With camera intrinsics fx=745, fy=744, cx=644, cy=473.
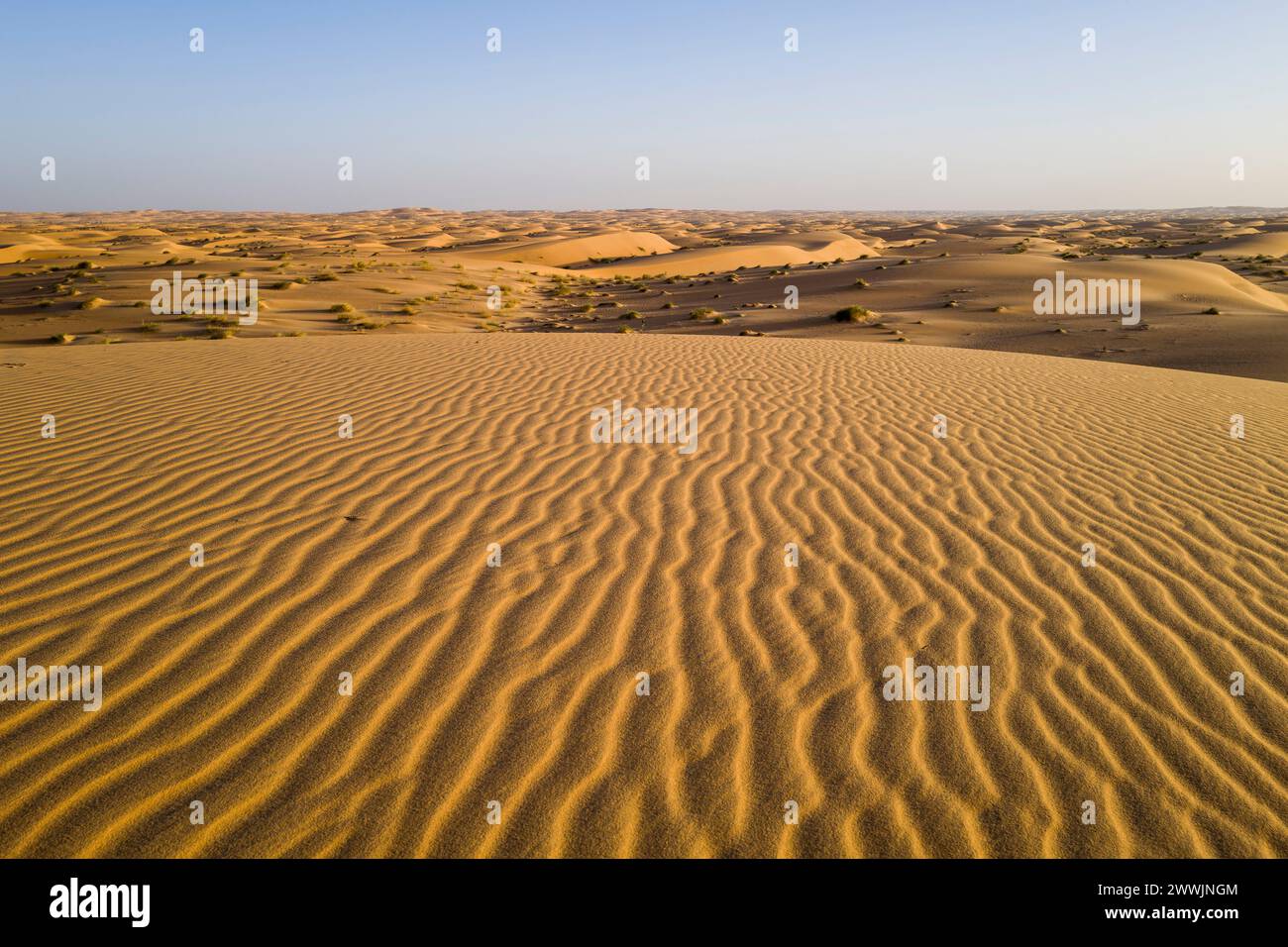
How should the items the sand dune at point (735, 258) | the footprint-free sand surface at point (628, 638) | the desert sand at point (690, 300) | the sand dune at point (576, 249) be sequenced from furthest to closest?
the sand dune at point (576, 249) → the sand dune at point (735, 258) → the desert sand at point (690, 300) → the footprint-free sand surface at point (628, 638)

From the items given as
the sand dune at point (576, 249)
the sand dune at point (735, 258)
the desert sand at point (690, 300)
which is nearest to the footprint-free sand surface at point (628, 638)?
the desert sand at point (690, 300)

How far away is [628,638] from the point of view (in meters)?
3.46

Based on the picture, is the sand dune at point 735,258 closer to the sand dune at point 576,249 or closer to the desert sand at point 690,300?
the desert sand at point 690,300

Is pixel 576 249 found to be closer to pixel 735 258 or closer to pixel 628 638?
pixel 735 258

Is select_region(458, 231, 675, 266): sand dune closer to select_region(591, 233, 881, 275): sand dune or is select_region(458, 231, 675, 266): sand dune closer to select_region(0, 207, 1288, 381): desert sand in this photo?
select_region(591, 233, 881, 275): sand dune

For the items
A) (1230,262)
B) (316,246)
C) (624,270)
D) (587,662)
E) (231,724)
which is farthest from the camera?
(316,246)

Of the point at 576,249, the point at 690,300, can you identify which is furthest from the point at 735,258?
the point at 690,300

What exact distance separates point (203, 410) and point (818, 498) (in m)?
5.85

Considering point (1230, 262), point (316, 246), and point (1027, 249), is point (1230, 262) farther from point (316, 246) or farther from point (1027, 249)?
point (316, 246)

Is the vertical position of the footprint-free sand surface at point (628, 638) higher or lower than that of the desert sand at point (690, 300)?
lower

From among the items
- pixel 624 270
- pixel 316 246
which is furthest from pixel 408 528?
pixel 316 246

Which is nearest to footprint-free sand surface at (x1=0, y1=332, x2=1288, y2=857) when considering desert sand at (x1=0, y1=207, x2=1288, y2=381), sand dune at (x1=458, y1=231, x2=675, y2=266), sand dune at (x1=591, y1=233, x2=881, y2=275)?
desert sand at (x1=0, y1=207, x2=1288, y2=381)

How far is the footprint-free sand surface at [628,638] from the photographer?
2.47m
